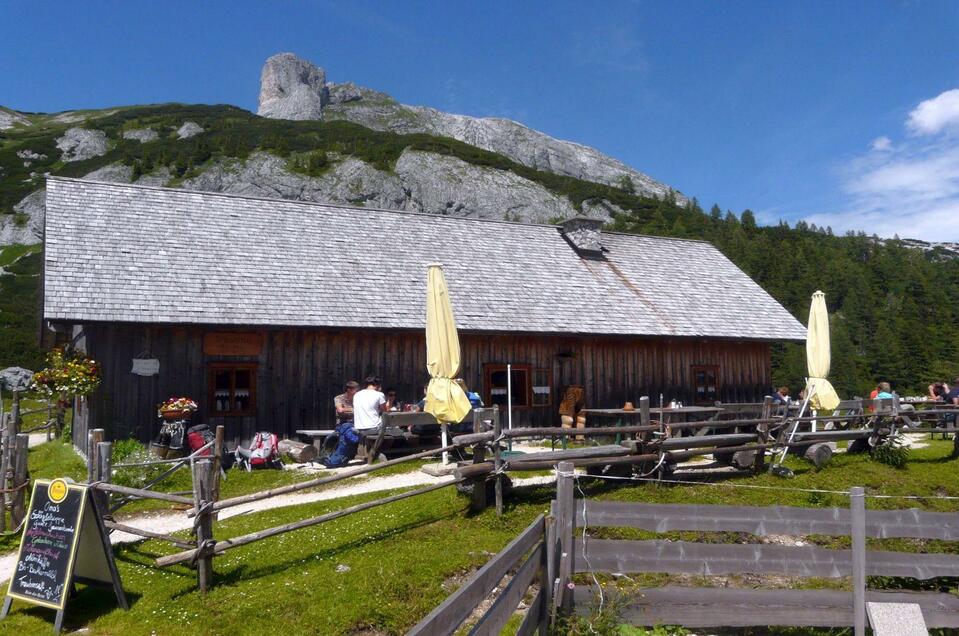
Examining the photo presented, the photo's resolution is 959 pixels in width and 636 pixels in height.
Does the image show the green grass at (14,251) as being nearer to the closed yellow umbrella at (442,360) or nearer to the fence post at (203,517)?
the closed yellow umbrella at (442,360)

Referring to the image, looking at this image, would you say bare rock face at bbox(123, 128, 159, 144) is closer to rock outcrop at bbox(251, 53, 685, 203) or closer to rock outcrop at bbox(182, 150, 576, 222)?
rock outcrop at bbox(182, 150, 576, 222)

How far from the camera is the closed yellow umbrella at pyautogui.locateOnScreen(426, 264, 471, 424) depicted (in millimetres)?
11430

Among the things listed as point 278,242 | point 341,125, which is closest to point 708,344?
point 278,242

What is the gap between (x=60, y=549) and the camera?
663 centimetres

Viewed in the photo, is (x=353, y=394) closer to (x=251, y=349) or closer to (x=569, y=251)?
(x=251, y=349)

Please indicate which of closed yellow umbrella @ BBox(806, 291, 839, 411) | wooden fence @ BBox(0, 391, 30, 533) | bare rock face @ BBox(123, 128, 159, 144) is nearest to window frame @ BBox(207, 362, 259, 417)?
wooden fence @ BBox(0, 391, 30, 533)

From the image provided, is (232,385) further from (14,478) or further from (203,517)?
(203,517)

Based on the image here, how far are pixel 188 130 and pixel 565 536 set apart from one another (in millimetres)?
112012

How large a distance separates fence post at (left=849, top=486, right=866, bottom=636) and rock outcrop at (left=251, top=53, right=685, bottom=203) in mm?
160746

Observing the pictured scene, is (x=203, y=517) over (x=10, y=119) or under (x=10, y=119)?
under

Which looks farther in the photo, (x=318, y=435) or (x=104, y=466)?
(x=318, y=435)

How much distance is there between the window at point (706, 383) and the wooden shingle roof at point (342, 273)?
4.03 ft

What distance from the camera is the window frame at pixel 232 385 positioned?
15211 millimetres

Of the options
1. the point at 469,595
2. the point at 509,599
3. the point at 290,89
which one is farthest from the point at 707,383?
the point at 290,89
